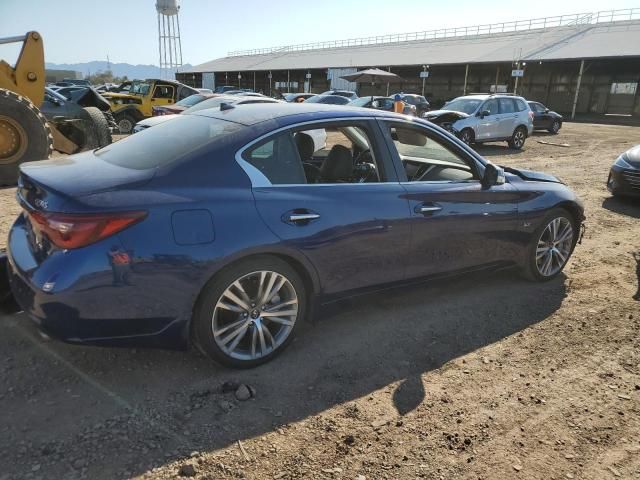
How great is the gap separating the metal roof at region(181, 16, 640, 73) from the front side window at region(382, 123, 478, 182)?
115 feet

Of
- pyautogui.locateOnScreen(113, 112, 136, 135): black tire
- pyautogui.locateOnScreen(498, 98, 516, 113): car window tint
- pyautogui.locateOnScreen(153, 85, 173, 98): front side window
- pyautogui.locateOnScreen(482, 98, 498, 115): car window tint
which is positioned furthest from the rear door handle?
pyautogui.locateOnScreen(153, 85, 173, 98): front side window

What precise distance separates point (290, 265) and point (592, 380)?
6.88 feet

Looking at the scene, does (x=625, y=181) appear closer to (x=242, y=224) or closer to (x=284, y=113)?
(x=284, y=113)

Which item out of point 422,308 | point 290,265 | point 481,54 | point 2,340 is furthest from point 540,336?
point 481,54

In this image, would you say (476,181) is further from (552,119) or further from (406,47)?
(406,47)

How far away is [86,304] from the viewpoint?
8.60 ft

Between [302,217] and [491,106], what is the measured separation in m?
14.4

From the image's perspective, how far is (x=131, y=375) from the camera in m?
3.11

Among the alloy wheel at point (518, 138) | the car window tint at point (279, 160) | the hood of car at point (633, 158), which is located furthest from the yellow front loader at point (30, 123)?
the alloy wheel at point (518, 138)

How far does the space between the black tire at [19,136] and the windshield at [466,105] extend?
12283mm

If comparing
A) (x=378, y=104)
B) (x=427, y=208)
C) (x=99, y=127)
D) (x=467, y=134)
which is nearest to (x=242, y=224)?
(x=427, y=208)

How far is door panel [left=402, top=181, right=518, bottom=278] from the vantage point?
3.76 meters

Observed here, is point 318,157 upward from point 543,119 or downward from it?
upward

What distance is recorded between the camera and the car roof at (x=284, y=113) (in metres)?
3.38
